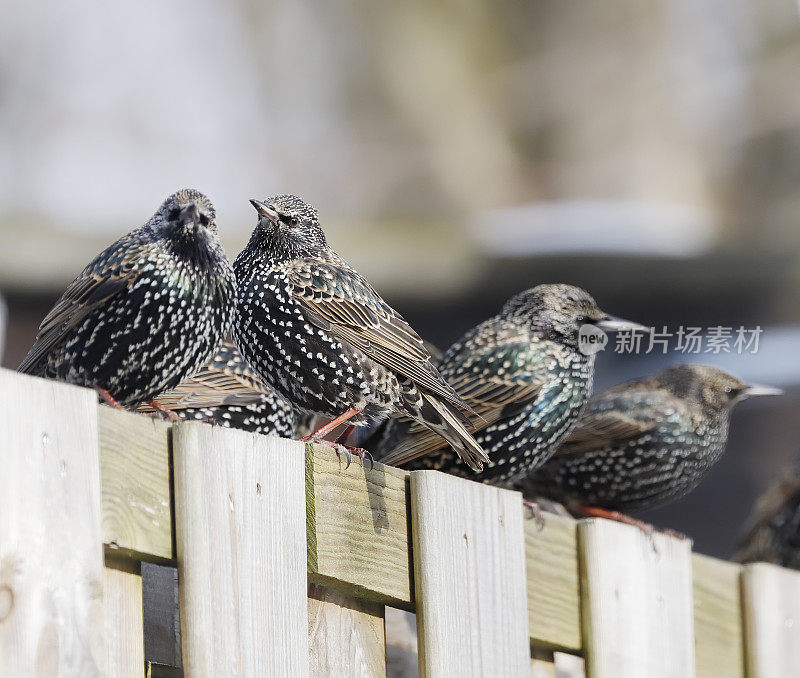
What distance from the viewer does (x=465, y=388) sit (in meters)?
4.24

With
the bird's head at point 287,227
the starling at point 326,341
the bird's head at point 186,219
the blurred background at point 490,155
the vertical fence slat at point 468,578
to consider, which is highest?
the blurred background at point 490,155

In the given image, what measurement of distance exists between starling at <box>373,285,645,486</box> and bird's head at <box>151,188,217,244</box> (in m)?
0.99

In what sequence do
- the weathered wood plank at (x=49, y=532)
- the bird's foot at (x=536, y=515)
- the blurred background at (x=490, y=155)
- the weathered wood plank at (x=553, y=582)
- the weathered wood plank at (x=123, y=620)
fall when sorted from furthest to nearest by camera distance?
1. the blurred background at (x=490, y=155)
2. the bird's foot at (x=536, y=515)
3. the weathered wood plank at (x=553, y=582)
4. the weathered wood plank at (x=123, y=620)
5. the weathered wood plank at (x=49, y=532)

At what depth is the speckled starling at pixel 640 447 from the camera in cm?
474

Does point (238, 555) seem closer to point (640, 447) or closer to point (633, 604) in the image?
point (633, 604)

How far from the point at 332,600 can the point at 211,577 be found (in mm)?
421

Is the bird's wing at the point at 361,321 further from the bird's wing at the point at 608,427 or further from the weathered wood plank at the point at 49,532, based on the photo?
the weathered wood plank at the point at 49,532

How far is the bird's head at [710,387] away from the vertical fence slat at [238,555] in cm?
287

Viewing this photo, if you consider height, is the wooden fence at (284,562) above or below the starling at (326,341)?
below

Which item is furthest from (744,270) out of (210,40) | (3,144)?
(3,144)

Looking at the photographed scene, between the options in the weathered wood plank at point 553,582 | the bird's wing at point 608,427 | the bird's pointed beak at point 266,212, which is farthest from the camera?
the bird's wing at point 608,427

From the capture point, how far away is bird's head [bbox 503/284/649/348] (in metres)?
4.33

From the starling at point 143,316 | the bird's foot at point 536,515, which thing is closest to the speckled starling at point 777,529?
the bird's foot at point 536,515

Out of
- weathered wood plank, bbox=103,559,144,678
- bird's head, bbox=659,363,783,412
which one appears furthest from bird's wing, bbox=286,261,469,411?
bird's head, bbox=659,363,783,412
